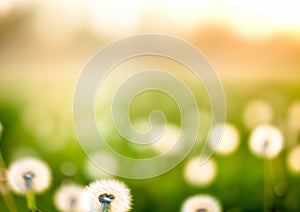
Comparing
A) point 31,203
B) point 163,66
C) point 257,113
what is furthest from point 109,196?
point 257,113

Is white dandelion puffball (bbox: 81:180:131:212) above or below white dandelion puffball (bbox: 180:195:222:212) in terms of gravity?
below

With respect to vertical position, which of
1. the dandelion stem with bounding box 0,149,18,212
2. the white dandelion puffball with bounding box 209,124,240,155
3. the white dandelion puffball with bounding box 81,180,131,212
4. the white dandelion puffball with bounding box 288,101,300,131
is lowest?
the white dandelion puffball with bounding box 81,180,131,212

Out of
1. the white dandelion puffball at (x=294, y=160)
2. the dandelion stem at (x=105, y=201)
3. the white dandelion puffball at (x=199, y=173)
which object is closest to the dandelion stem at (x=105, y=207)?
the dandelion stem at (x=105, y=201)

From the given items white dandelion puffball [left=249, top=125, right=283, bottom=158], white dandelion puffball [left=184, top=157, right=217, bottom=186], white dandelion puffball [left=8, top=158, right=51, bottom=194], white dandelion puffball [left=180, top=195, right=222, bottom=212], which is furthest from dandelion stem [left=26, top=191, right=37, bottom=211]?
white dandelion puffball [left=249, top=125, right=283, bottom=158]

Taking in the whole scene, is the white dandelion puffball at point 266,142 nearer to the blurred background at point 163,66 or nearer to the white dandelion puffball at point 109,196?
the blurred background at point 163,66

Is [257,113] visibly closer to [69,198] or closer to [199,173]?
[199,173]

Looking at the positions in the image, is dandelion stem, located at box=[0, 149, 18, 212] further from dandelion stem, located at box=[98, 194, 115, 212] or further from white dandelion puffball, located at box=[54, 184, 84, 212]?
dandelion stem, located at box=[98, 194, 115, 212]

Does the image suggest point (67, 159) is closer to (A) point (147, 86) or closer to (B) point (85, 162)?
(B) point (85, 162)
